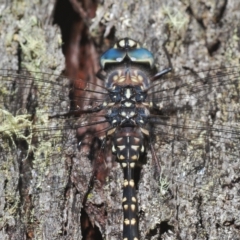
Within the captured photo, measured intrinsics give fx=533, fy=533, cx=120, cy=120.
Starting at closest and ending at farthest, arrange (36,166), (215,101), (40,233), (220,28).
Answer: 1. (40,233)
2. (36,166)
3. (215,101)
4. (220,28)

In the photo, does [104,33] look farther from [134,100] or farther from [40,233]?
[40,233]

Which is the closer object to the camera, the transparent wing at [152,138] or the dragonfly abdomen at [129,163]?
the dragonfly abdomen at [129,163]

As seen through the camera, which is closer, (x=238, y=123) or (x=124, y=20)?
(x=238, y=123)

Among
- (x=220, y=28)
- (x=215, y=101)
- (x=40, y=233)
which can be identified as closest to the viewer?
(x=40, y=233)

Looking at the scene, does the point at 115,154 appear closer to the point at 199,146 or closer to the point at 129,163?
the point at 129,163

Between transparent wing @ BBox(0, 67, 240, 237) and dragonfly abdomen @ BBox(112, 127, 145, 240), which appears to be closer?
dragonfly abdomen @ BBox(112, 127, 145, 240)

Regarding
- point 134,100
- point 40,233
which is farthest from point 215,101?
point 40,233
